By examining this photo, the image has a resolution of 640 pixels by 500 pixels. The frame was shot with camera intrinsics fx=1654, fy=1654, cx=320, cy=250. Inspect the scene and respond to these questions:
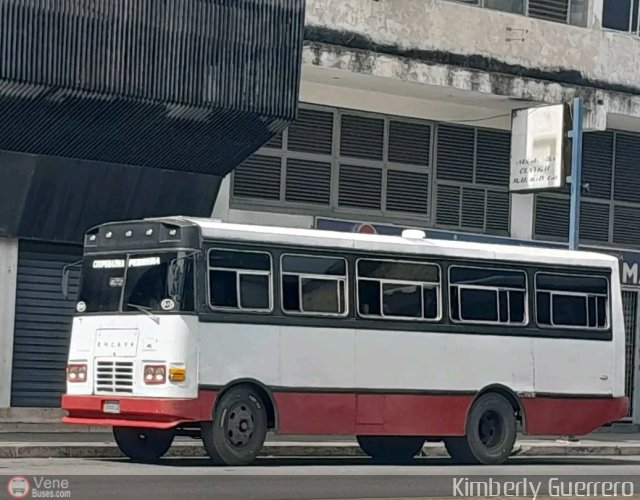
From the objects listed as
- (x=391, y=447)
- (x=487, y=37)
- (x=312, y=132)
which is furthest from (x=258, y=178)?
(x=391, y=447)

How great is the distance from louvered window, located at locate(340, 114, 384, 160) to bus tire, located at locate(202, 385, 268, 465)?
32.4 ft

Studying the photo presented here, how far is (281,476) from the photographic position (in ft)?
59.7

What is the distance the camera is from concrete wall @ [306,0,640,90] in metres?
27.0

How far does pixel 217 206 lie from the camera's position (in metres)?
27.5

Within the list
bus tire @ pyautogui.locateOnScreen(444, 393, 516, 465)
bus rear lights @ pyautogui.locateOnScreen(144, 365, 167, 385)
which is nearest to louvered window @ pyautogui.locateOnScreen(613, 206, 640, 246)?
bus tire @ pyautogui.locateOnScreen(444, 393, 516, 465)

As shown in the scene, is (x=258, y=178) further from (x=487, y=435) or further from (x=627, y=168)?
(x=627, y=168)

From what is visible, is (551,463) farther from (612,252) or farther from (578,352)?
(612,252)

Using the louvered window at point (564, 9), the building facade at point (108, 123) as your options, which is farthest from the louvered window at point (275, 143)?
the louvered window at point (564, 9)

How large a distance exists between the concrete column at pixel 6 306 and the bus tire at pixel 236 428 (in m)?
6.92

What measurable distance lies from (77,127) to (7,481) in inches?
396

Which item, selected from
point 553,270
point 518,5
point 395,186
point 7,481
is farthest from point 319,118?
point 7,481

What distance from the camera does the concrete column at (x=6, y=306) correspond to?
25594 millimetres

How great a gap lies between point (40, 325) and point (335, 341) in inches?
278

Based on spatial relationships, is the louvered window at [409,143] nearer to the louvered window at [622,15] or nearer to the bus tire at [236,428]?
the louvered window at [622,15]
